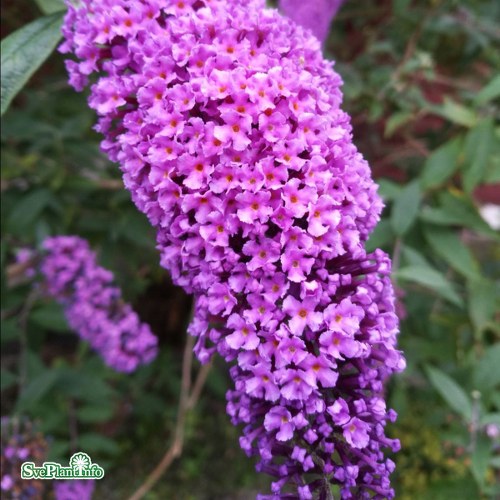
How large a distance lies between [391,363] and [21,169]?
3.36ft

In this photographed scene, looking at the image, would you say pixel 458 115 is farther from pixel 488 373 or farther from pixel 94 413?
pixel 94 413

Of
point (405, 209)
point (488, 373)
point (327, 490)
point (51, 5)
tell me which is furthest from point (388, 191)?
point (327, 490)

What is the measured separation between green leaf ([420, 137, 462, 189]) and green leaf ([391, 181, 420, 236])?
0.06 metres

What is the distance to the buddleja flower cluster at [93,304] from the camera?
1317 millimetres

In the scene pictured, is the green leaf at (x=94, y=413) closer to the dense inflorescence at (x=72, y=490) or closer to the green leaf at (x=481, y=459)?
the dense inflorescence at (x=72, y=490)

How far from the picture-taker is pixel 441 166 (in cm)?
146

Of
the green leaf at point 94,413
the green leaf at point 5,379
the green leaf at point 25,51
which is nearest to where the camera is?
the green leaf at point 25,51

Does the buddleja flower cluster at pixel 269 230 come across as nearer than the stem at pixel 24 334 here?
Yes

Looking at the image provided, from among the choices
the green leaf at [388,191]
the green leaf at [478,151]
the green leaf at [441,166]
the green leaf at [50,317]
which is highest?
the green leaf at [478,151]

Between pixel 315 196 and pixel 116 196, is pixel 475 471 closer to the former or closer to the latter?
pixel 315 196

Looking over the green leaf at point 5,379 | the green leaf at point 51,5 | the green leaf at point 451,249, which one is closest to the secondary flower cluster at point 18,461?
the green leaf at point 5,379

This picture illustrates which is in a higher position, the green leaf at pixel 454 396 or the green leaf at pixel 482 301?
the green leaf at pixel 482 301

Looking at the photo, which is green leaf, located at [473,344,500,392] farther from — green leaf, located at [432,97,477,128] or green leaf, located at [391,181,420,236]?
green leaf, located at [432,97,477,128]

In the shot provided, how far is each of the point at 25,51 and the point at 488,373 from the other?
3.41 ft
